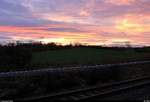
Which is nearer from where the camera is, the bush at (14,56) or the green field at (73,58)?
the bush at (14,56)

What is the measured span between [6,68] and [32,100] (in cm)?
917

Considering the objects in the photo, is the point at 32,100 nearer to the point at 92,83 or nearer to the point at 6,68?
the point at 92,83

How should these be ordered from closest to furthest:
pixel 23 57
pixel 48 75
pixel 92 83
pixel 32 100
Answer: pixel 32 100 < pixel 48 75 < pixel 92 83 < pixel 23 57

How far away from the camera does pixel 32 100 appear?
13.9m

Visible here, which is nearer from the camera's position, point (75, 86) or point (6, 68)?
point (75, 86)

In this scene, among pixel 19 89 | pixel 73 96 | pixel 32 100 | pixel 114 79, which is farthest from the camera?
pixel 114 79

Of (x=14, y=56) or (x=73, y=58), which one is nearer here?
(x=14, y=56)

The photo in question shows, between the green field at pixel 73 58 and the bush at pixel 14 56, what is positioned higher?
the bush at pixel 14 56

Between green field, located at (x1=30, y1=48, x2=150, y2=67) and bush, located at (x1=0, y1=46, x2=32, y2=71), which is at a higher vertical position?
bush, located at (x1=0, y1=46, x2=32, y2=71)

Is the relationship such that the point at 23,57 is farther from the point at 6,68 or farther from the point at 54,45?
the point at 54,45

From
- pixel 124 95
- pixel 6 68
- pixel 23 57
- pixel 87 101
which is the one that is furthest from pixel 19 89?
pixel 23 57

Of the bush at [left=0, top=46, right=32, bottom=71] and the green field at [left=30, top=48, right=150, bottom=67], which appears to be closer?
the bush at [left=0, top=46, right=32, bottom=71]

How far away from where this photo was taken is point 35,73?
18.5 metres

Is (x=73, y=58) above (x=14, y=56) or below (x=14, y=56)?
below
